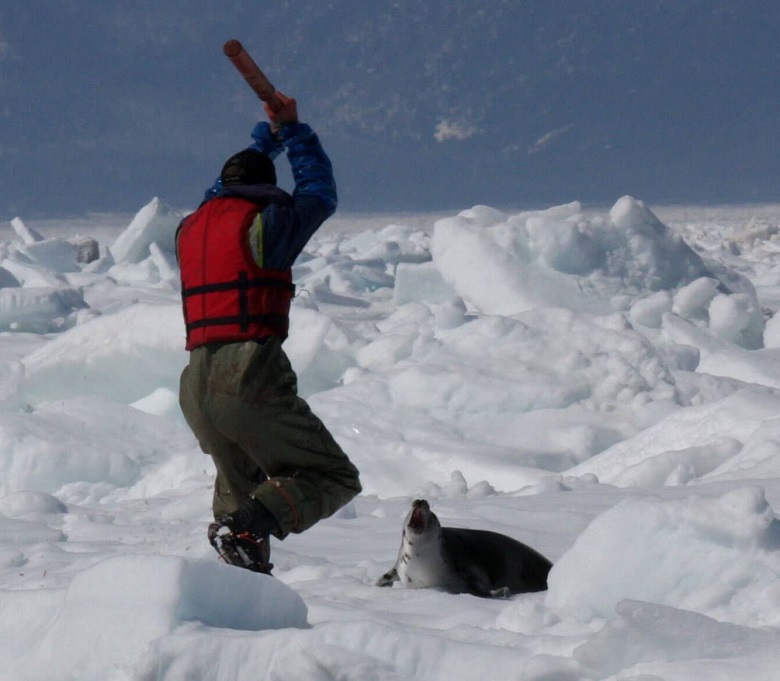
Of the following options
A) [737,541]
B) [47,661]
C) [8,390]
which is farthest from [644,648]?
[8,390]

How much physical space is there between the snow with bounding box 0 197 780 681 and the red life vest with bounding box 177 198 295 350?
516mm

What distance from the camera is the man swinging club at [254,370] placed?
2.59 metres

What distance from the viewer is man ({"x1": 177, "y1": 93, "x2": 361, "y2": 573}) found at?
2.59 m

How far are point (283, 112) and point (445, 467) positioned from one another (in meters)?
4.43

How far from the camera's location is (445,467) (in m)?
7.01

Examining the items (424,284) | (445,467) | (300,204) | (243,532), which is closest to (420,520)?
(243,532)

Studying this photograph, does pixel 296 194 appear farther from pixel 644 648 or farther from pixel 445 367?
pixel 445 367

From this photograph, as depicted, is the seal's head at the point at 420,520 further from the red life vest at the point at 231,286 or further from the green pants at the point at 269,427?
the red life vest at the point at 231,286

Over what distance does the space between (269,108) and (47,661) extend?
1.69 meters

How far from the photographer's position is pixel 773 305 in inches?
717

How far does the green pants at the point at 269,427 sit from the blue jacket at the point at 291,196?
0.24 metres

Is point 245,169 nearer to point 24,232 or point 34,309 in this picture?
point 34,309

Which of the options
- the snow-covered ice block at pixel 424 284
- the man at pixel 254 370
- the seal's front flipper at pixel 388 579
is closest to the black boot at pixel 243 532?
the man at pixel 254 370

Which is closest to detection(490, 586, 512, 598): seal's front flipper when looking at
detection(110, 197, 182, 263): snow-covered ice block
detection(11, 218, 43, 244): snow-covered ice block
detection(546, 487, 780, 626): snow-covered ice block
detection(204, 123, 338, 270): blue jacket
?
detection(546, 487, 780, 626): snow-covered ice block
